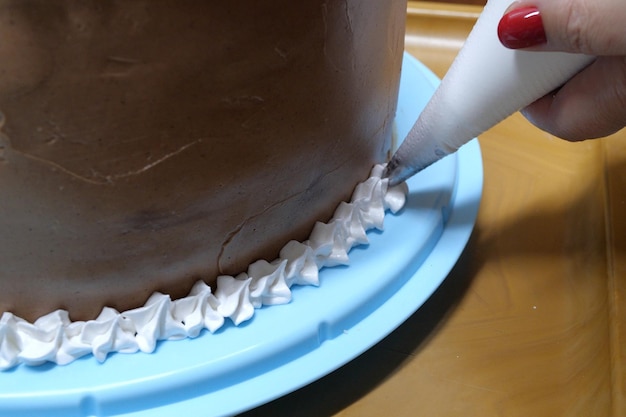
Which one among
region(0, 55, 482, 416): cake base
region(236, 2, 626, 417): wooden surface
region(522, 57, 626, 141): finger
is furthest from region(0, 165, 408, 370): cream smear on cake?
region(522, 57, 626, 141): finger

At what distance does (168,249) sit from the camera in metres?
0.73

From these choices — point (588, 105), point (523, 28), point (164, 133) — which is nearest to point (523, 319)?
point (588, 105)

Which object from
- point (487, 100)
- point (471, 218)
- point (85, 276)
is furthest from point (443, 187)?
point (85, 276)

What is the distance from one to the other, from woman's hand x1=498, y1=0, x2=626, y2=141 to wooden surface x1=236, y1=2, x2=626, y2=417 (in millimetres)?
202

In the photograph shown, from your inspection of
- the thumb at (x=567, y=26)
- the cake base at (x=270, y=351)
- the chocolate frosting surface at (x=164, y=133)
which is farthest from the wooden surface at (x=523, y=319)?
the thumb at (x=567, y=26)

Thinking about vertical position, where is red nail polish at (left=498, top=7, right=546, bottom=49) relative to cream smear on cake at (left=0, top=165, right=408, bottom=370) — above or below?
above

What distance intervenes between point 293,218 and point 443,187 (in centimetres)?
23

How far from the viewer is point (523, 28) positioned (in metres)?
0.66

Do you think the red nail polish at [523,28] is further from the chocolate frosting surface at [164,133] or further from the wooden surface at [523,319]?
the wooden surface at [523,319]

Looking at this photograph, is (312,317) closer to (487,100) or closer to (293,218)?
(293,218)

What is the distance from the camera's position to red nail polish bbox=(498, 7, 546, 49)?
25.7 inches

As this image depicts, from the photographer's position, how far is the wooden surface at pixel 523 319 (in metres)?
0.79

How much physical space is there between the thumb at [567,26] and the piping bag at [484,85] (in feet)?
0.13

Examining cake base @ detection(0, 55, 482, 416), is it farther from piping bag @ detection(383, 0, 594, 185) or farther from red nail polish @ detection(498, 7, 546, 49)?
red nail polish @ detection(498, 7, 546, 49)
